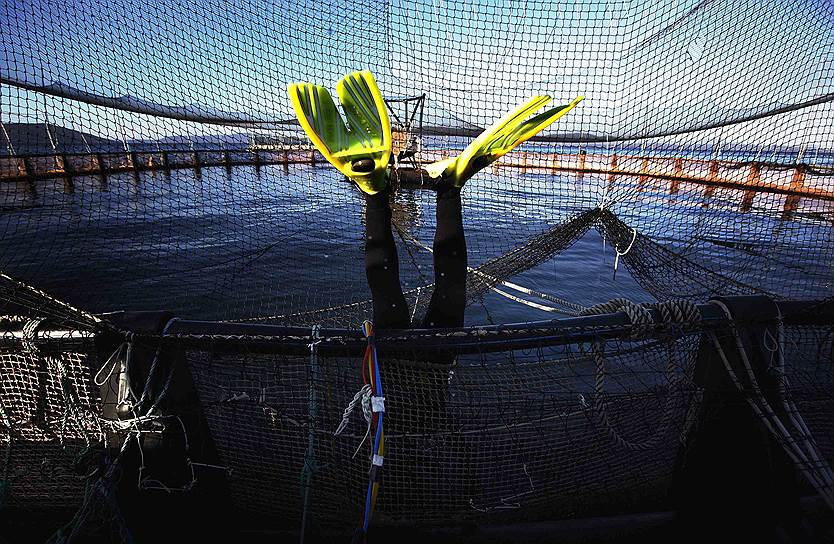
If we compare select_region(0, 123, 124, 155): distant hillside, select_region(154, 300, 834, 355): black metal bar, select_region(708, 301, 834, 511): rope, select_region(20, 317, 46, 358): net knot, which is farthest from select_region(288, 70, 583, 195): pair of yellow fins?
select_region(0, 123, 124, 155): distant hillside

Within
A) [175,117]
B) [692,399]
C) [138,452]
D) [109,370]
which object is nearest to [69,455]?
[138,452]

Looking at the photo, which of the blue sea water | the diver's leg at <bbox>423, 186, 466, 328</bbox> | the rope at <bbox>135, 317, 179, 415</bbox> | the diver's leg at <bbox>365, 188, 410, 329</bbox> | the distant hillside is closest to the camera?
the rope at <bbox>135, 317, 179, 415</bbox>

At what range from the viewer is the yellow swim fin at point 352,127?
2598 millimetres

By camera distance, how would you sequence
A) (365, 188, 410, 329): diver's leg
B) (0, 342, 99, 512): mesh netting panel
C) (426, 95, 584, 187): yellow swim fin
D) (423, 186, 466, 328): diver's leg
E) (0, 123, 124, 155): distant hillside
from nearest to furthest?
(0, 342, 99, 512): mesh netting panel → (365, 188, 410, 329): diver's leg → (423, 186, 466, 328): diver's leg → (426, 95, 584, 187): yellow swim fin → (0, 123, 124, 155): distant hillside

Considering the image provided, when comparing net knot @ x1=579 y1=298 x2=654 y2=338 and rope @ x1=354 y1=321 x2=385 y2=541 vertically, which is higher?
→ net knot @ x1=579 y1=298 x2=654 y2=338

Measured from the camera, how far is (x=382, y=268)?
2.79 metres

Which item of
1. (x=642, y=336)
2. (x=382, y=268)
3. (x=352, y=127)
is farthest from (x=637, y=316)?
(x=352, y=127)

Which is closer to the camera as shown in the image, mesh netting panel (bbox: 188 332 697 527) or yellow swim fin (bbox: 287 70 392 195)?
mesh netting panel (bbox: 188 332 697 527)

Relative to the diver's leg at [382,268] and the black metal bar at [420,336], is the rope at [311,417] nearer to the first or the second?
the black metal bar at [420,336]

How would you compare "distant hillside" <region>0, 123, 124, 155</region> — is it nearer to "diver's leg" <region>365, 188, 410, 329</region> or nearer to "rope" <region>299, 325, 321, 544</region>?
"diver's leg" <region>365, 188, 410, 329</region>

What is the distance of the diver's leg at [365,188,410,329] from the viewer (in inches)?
107

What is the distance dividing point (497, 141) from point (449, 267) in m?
1.08

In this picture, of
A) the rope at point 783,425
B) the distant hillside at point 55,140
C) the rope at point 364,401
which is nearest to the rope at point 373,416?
the rope at point 364,401

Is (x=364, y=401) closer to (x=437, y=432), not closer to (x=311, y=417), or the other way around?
(x=311, y=417)
